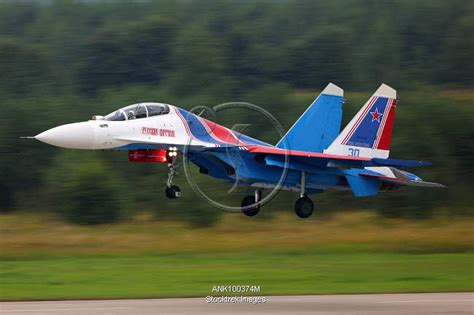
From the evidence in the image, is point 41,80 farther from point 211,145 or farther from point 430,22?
point 211,145

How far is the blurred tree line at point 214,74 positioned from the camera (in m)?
41.0

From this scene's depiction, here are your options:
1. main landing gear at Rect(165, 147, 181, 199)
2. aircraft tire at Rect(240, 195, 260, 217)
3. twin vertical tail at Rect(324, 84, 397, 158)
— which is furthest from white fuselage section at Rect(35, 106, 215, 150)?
twin vertical tail at Rect(324, 84, 397, 158)

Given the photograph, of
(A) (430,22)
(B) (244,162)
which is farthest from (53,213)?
(A) (430,22)

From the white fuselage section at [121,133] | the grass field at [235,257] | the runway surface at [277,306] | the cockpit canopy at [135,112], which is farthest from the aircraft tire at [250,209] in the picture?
the runway surface at [277,306]

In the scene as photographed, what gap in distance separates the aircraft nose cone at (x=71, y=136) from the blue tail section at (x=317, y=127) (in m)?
5.95

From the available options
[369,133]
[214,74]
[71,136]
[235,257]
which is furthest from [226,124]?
[71,136]

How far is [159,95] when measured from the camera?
5491 centimetres

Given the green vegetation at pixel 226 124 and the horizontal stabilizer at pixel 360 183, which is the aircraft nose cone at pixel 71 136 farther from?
the horizontal stabilizer at pixel 360 183

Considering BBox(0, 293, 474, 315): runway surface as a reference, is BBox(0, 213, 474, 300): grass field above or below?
below

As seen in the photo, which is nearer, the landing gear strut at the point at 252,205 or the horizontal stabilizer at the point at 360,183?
the horizontal stabilizer at the point at 360,183

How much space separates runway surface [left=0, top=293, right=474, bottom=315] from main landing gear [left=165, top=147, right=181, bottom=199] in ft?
16.0

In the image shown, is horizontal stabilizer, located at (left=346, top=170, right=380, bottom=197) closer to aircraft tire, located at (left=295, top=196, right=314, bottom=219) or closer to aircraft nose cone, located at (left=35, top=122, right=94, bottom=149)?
aircraft tire, located at (left=295, top=196, right=314, bottom=219)

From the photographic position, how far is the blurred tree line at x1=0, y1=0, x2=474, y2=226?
41.0 metres

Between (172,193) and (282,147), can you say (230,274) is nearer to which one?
(172,193)
